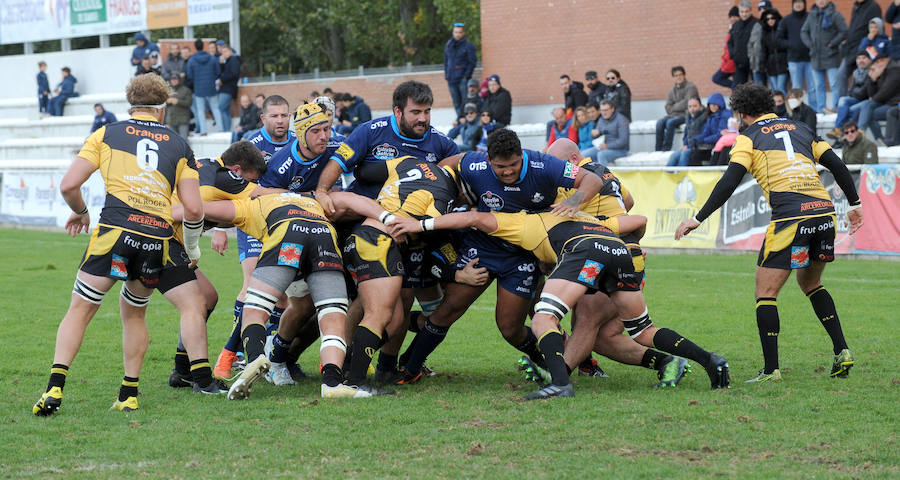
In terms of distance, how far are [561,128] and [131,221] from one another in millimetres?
14708

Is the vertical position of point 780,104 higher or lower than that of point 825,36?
lower

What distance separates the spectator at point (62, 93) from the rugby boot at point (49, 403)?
27899 mm

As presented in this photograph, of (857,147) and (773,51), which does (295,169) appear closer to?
(857,147)

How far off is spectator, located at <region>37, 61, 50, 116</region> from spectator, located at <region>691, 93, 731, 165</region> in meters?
22.2

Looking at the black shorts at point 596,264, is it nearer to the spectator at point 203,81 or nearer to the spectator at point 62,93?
the spectator at point 203,81

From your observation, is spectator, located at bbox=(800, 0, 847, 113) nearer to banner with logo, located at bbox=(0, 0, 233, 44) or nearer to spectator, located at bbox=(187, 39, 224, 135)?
spectator, located at bbox=(187, 39, 224, 135)

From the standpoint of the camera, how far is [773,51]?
18656 millimetres

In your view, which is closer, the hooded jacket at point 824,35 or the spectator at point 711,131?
the spectator at point 711,131

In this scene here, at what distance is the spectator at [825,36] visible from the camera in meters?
17.9

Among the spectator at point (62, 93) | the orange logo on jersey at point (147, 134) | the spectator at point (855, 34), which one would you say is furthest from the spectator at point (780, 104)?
the spectator at point (62, 93)

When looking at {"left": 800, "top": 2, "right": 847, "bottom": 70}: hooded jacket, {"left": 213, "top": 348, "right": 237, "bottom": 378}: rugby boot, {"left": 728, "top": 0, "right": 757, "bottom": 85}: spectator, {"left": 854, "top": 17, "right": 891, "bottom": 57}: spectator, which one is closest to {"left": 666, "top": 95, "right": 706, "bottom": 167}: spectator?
{"left": 728, "top": 0, "right": 757, "bottom": 85}: spectator

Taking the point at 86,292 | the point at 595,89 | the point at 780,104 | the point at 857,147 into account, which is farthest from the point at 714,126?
the point at 86,292

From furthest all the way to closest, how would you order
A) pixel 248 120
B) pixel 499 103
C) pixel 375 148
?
pixel 248 120, pixel 499 103, pixel 375 148

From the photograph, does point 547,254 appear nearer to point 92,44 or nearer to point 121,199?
point 121,199
